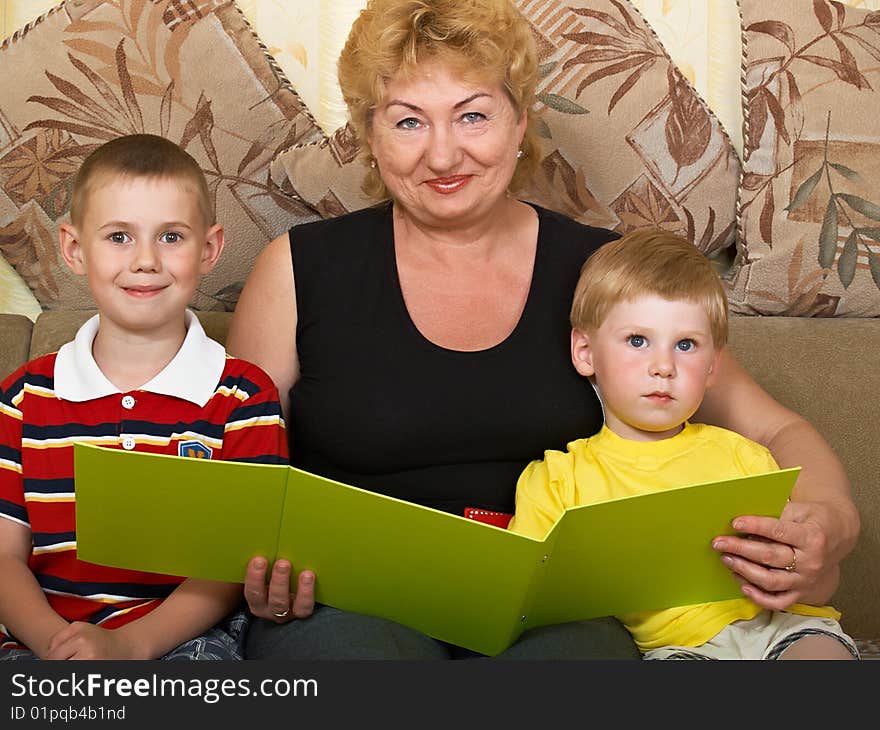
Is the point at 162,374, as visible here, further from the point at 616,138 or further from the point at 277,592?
the point at 616,138

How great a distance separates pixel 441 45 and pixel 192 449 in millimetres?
683

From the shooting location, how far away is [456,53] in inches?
64.6

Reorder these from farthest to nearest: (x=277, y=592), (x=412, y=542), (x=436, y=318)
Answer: (x=436, y=318)
(x=277, y=592)
(x=412, y=542)

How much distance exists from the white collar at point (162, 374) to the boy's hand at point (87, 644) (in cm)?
32

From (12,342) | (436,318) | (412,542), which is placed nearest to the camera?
(412,542)

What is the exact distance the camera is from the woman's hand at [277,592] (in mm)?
1348

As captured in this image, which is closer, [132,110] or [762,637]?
[762,637]

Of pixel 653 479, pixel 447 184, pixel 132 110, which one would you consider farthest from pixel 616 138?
pixel 132 110

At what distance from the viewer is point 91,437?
1.48 metres

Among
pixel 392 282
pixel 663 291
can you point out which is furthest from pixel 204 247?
pixel 663 291

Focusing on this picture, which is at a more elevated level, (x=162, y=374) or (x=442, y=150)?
(x=442, y=150)

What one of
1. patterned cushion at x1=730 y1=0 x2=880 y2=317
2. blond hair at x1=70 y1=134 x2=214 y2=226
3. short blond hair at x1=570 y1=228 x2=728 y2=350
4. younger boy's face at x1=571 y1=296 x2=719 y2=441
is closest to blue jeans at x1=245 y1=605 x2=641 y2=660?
younger boy's face at x1=571 y1=296 x2=719 y2=441

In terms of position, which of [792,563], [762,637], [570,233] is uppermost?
[570,233]

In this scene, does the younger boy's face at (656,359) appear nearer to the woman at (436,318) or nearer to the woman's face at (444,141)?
the woman at (436,318)
